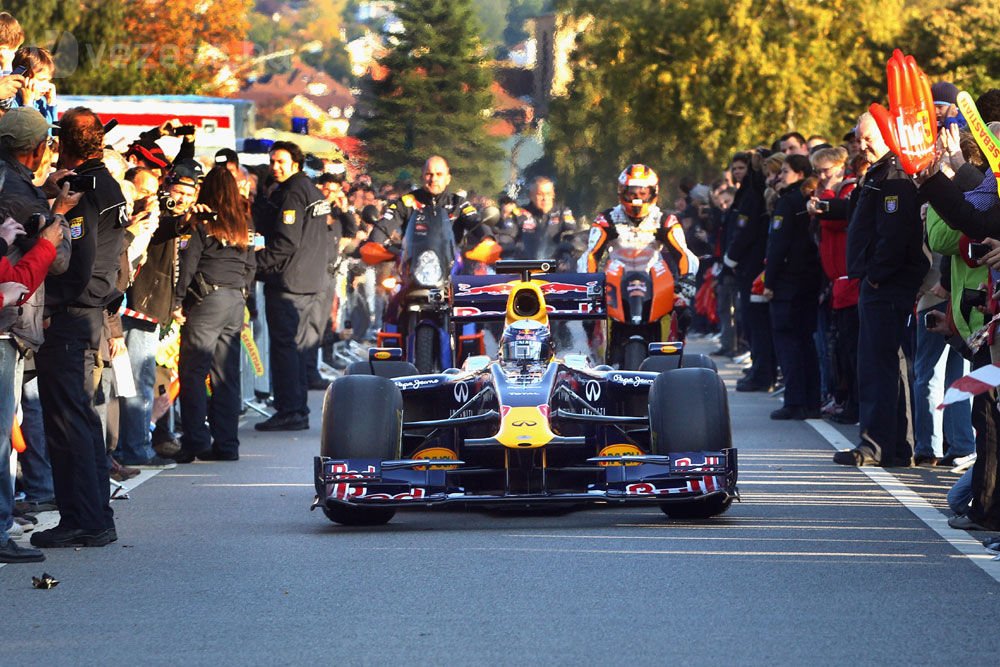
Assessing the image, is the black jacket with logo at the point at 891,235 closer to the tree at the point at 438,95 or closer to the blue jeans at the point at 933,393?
Answer: the blue jeans at the point at 933,393

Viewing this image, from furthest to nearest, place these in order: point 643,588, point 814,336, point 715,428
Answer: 1. point 814,336
2. point 715,428
3. point 643,588

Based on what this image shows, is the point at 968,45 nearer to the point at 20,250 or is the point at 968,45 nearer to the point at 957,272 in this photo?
the point at 957,272

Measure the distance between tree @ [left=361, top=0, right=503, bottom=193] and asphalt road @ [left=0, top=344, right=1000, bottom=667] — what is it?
42.6 metres

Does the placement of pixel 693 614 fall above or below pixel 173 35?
below

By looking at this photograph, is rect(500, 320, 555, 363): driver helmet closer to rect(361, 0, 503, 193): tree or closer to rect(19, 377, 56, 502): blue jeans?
rect(19, 377, 56, 502): blue jeans

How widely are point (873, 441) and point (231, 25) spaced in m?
59.2

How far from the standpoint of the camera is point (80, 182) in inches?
416

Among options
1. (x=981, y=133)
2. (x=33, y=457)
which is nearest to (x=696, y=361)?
(x=981, y=133)

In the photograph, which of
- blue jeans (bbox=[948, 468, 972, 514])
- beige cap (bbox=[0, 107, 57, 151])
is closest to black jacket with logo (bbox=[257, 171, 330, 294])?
beige cap (bbox=[0, 107, 57, 151])

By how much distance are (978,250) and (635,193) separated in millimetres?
6082

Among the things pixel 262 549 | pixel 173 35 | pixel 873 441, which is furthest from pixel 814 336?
pixel 173 35

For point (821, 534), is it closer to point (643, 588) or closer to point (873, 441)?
point (643, 588)

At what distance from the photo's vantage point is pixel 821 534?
10.9 metres

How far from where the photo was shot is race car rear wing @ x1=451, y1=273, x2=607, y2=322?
13383 millimetres
